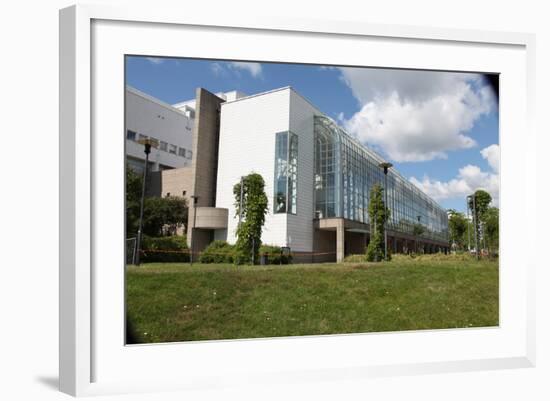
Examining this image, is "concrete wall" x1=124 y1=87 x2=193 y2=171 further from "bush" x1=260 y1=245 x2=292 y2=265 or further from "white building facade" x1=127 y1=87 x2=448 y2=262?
"bush" x1=260 y1=245 x2=292 y2=265

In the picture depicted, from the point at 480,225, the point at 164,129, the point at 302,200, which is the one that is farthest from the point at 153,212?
the point at 480,225

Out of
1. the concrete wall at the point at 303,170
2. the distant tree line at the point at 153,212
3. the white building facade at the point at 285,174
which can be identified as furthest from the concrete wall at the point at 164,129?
the concrete wall at the point at 303,170

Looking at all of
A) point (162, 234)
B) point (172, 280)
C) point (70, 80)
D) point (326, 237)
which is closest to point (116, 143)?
point (70, 80)

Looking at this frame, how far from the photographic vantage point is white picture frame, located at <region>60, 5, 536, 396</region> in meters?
3.79

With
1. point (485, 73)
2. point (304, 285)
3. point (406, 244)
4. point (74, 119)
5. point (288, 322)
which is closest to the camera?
point (74, 119)

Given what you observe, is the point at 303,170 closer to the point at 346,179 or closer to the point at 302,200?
the point at 302,200

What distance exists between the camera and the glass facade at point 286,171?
1385cm

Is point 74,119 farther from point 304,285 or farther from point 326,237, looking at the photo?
point 326,237

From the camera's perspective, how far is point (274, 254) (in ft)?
38.4

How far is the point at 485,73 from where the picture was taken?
5047mm

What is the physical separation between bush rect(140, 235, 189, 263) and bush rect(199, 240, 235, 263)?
0.45 metres

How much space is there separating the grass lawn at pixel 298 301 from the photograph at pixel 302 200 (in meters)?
0.03

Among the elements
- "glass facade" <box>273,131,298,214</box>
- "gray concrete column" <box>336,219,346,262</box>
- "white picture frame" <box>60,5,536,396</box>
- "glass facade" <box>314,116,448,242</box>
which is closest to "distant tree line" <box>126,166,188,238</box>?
"glass facade" <box>273,131,298,214</box>

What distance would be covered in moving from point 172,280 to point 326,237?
362 inches
